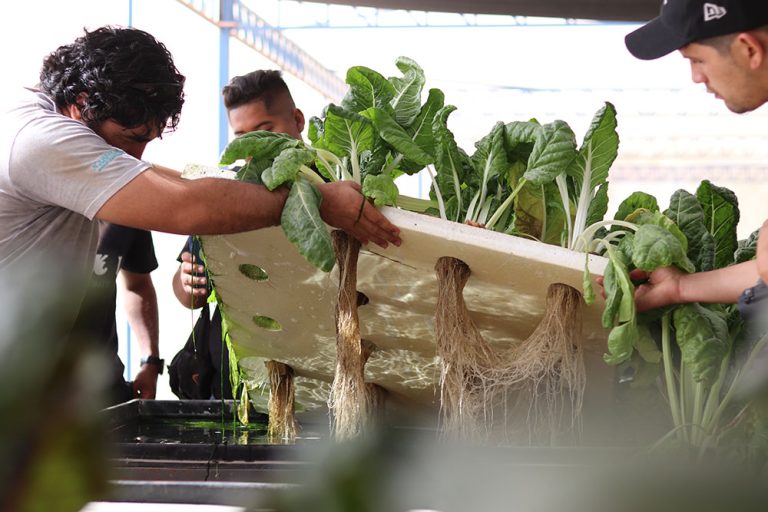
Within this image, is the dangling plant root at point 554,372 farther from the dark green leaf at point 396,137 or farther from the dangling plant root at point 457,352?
the dark green leaf at point 396,137

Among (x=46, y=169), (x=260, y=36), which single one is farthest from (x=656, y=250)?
(x=260, y=36)

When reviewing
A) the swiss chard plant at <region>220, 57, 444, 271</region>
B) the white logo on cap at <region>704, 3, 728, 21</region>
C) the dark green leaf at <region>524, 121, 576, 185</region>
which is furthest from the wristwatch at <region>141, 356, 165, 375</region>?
the white logo on cap at <region>704, 3, 728, 21</region>

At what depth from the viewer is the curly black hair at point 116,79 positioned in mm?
2006

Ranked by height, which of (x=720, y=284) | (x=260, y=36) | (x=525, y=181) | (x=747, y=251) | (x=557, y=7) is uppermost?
(x=260, y=36)

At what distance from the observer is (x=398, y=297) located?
75.3 inches

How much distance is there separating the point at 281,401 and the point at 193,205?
0.63m

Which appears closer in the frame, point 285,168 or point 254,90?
point 285,168

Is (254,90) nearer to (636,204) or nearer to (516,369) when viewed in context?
(636,204)

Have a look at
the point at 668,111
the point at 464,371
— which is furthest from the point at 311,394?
the point at 668,111

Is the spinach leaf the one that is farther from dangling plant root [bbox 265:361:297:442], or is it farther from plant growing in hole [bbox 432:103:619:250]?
dangling plant root [bbox 265:361:297:442]

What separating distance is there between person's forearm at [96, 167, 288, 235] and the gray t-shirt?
0.03 metres

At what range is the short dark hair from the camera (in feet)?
9.50

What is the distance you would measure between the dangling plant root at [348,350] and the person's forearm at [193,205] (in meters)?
0.16

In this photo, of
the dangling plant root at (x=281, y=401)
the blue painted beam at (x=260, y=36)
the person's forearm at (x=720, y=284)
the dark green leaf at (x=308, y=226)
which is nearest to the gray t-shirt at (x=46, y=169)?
the dark green leaf at (x=308, y=226)
